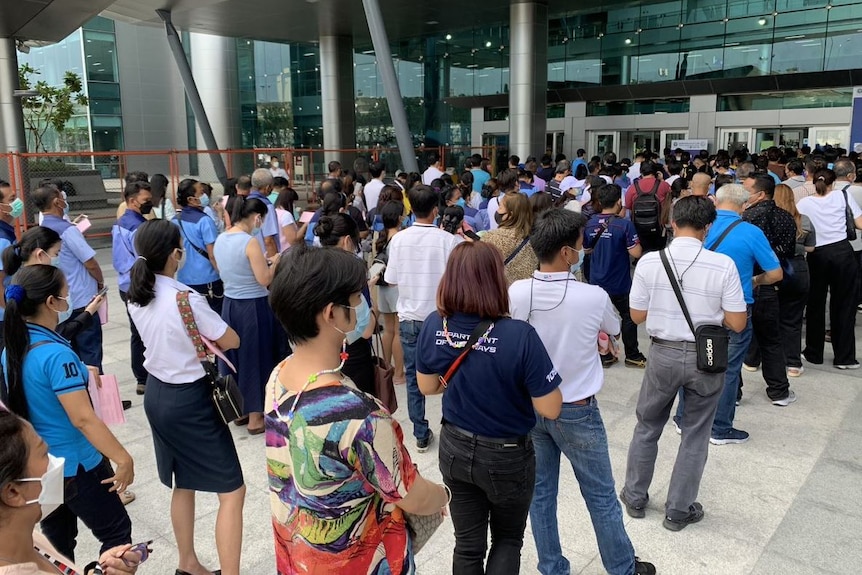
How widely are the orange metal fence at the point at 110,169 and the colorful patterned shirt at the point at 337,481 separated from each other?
36.9ft

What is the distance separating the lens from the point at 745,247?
14.6ft

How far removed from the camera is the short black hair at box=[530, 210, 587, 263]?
3020mm

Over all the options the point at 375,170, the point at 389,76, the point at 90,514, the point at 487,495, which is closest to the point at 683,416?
the point at 487,495

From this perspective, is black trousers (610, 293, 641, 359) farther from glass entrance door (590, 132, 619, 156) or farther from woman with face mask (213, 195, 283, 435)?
glass entrance door (590, 132, 619, 156)

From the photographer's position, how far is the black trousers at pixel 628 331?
661 centimetres

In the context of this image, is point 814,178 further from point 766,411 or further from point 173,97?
point 173,97

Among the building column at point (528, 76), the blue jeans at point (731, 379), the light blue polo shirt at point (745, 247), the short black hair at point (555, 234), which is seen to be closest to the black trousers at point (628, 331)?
the blue jeans at point (731, 379)

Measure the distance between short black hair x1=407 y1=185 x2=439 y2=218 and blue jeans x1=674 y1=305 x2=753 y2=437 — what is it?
7.56ft

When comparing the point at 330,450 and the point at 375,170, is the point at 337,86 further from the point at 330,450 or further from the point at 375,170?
the point at 330,450

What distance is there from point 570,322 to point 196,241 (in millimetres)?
4238

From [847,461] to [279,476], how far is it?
4410mm

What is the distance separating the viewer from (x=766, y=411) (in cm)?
551

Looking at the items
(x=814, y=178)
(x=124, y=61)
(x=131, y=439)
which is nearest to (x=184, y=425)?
(x=131, y=439)

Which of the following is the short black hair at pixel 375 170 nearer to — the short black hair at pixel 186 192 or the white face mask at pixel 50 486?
the short black hair at pixel 186 192
